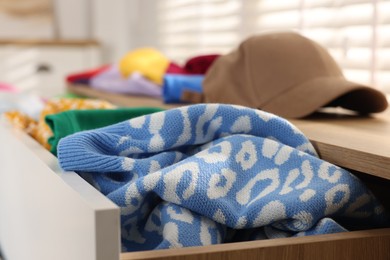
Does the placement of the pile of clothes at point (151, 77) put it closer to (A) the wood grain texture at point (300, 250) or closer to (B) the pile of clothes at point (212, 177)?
(B) the pile of clothes at point (212, 177)

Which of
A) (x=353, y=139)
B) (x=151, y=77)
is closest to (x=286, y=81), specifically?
(x=353, y=139)

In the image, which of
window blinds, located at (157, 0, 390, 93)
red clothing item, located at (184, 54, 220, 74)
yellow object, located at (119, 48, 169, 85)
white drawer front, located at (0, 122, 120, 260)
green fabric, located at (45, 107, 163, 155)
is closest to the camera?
white drawer front, located at (0, 122, 120, 260)

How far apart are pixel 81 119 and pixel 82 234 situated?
1.32 feet

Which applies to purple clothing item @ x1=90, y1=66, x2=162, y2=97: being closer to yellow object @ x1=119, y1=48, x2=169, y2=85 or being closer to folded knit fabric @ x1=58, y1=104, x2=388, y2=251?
yellow object @ x1=119, y1=48, x2=169, y2=85

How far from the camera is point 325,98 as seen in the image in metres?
0.97

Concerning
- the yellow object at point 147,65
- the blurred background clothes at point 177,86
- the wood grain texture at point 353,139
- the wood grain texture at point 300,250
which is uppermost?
the wood grain texture at point 353,139

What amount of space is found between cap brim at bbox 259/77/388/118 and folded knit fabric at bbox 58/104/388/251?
264mm

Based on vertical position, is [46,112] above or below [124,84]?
above

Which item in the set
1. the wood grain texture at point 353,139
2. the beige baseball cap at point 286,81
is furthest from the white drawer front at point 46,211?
the beige baseball cap at point 286,81

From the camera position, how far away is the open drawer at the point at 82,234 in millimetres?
489

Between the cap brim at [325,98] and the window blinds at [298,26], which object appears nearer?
the cap brim at [325,98]

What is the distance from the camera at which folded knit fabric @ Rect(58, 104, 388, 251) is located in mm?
621

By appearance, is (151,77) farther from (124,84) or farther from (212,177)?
(212,177)

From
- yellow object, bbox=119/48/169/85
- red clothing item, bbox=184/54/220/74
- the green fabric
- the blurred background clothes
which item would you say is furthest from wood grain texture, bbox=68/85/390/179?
yellow object, bbox=119/48/169/85
